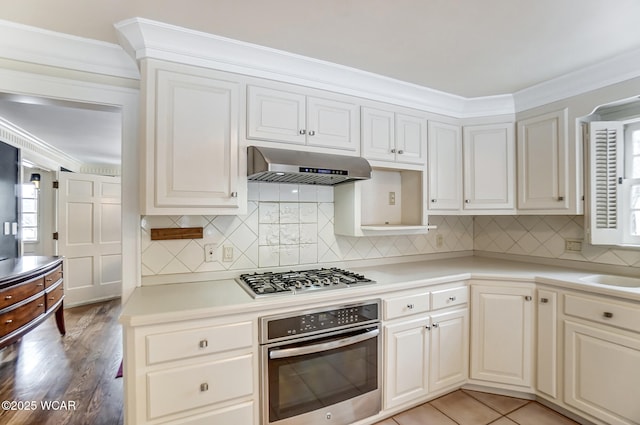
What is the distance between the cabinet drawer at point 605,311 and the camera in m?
1.71

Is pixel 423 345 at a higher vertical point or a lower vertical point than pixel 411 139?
lower

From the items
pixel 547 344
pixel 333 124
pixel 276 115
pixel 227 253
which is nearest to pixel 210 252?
pixel 227 253

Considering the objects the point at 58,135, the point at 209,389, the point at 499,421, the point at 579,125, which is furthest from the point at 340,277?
the point at 58,135

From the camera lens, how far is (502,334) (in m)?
2.20

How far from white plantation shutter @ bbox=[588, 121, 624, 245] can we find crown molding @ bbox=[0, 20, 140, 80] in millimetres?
3151

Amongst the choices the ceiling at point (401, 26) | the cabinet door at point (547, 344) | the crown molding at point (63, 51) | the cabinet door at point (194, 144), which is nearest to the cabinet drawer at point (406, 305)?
the cabinet door at point (547, 344)

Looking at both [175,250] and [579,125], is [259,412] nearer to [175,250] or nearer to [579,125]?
[175,250]

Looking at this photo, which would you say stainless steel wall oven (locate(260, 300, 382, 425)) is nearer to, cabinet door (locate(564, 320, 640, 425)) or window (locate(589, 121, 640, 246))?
cabinet door (locate(564, 320, 640, 425))

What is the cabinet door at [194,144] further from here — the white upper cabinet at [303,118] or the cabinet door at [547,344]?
the cabinet door at [547,344]

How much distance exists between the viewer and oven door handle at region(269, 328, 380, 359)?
1.59 m

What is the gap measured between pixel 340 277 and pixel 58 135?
4.16 meters

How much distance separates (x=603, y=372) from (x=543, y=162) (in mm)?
1460

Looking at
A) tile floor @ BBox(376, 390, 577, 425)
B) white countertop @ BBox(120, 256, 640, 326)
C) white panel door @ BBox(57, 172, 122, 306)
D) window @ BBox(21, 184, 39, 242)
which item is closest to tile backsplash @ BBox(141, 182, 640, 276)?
white countertop @ BBox(120, 256, 640, 326)

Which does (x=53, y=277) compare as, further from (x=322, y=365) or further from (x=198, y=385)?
(x=322, y=365)
